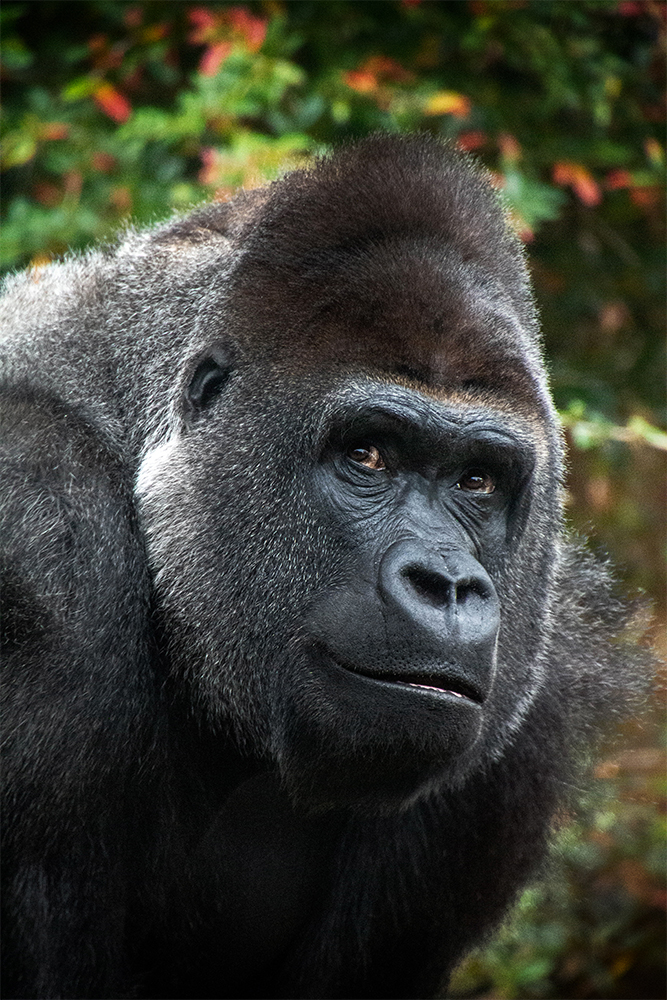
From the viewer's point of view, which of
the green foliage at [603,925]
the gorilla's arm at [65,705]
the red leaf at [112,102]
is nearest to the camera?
the gorilla's arm at [65,705]

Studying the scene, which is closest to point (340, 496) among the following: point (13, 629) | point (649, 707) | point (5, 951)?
point (13, 629)

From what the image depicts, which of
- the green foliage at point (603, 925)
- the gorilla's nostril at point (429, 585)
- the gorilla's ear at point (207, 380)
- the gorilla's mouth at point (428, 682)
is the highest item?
the gorilla's ear at point (207, 380)

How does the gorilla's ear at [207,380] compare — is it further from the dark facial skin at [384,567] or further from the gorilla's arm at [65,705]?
the gorilla's arm at [65,705]

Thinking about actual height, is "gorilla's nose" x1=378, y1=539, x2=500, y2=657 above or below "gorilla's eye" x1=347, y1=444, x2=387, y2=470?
below

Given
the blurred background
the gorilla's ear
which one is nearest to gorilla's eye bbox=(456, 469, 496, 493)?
the gorilla's ear

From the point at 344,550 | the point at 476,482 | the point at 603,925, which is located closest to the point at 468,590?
the point at 344,550

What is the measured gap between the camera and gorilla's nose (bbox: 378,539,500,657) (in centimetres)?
318

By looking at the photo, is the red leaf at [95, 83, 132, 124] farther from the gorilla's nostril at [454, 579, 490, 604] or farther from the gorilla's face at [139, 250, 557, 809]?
the gorilla's nostril at [454, 579, 490, 604]

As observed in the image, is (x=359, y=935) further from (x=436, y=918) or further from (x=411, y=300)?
(x=411, y=300)

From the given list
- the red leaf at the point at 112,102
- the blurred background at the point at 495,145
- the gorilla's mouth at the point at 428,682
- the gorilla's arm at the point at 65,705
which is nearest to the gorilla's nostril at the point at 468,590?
the gorilla's mouth at the point at 428,682

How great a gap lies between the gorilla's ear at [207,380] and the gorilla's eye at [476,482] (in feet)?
2.50

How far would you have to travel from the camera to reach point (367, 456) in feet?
11.6

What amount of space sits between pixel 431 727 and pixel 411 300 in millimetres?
1224

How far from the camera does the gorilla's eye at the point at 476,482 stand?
11.9 feet
